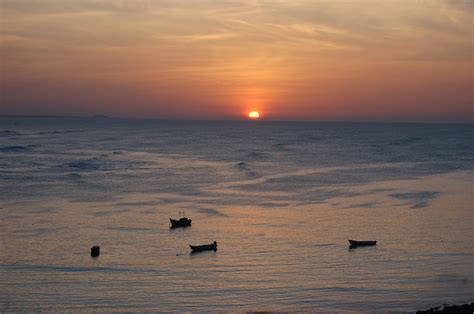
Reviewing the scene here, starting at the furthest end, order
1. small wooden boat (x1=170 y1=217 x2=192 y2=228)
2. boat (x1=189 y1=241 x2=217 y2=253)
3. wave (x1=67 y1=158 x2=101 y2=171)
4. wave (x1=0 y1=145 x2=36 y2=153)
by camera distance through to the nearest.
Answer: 1. wave (x1=0 y1=145 x2=36 y2=153)
2. wave (x1=67 y1=158 x2=101 y2=171)
3. small wooden boat (x1=170 y1=217 x2=192 y2=228)
4. boat (x1=189 y1=241 x2=217 y2=253)

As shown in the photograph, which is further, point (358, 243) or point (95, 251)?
point (358, 243)

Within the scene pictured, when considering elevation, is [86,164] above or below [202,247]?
above

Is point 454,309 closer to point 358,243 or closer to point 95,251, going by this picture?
point 358,243

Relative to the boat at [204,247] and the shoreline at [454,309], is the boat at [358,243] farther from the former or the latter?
the shoreline at [454,309]

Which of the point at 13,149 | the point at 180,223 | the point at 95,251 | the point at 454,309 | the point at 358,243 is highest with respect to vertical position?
the point at 13,149

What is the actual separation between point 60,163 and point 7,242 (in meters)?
60.7

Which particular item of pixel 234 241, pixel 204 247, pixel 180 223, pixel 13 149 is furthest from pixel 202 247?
pixel 13 149

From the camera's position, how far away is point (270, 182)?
83938 mm

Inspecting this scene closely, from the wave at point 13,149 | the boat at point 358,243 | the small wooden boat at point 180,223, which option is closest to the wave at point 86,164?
the wave at point 13,149

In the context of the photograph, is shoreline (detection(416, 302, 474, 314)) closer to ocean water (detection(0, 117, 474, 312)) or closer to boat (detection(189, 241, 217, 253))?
ocean water (detection(0, 117, 474, 312))

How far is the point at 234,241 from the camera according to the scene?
44.9 metres

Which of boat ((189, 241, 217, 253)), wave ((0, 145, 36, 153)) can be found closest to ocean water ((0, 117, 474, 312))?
boat ((189, 241, 217, 253))

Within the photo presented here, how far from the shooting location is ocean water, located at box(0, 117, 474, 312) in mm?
32125

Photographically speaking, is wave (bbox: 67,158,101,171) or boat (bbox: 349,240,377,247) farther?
wave (bbox: 67,158,101,171)
